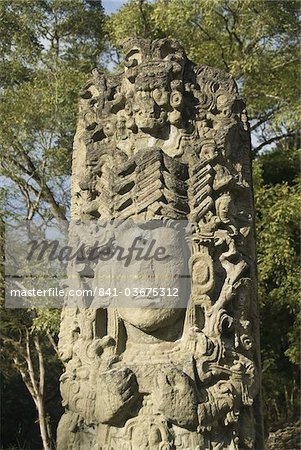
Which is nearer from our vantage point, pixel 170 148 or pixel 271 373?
pixel 170 148

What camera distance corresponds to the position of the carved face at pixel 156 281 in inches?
153

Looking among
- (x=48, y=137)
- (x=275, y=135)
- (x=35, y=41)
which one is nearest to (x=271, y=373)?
(x=275, y=135)

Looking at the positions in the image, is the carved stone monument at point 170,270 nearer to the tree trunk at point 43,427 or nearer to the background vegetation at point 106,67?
the background vegetation at point 106,67

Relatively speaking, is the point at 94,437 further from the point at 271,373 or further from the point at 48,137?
the point at 271,373

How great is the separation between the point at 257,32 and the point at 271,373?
5.94 m

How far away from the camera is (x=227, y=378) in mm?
3789

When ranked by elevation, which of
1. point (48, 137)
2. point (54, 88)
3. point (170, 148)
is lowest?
point (170, 148)

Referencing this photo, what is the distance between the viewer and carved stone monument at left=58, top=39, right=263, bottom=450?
144 inches

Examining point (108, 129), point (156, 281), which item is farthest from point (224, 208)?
point (108, 129)

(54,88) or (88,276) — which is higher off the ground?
(54,88)

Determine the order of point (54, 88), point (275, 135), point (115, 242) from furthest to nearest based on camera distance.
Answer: point (275, 135)
point (54, 88)
point (115, 242)

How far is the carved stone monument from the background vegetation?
5038mm

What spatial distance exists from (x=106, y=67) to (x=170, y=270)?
8.99 meters

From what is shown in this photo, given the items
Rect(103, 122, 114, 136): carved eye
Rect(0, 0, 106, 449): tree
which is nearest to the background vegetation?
Rect(0, 0, 106, 449): tree
